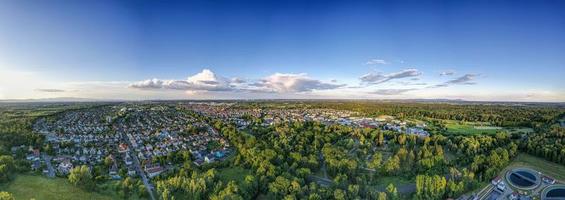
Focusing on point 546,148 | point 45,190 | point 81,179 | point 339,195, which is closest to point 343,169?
point 339,195

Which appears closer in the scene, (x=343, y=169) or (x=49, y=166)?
(x=343, y=169)

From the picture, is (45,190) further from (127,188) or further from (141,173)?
(141,173)

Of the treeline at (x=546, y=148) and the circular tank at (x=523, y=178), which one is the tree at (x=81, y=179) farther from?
the treeline at (x=546, y=148)

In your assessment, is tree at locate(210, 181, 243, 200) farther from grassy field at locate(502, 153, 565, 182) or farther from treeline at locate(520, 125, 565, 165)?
treeline at locate(520, 125, 565, 165)

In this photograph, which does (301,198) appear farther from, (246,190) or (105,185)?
(105,185)

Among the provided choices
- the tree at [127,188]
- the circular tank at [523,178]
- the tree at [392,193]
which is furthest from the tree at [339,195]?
the circular tank at [523,178]

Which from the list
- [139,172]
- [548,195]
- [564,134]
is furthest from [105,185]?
[564,134]
